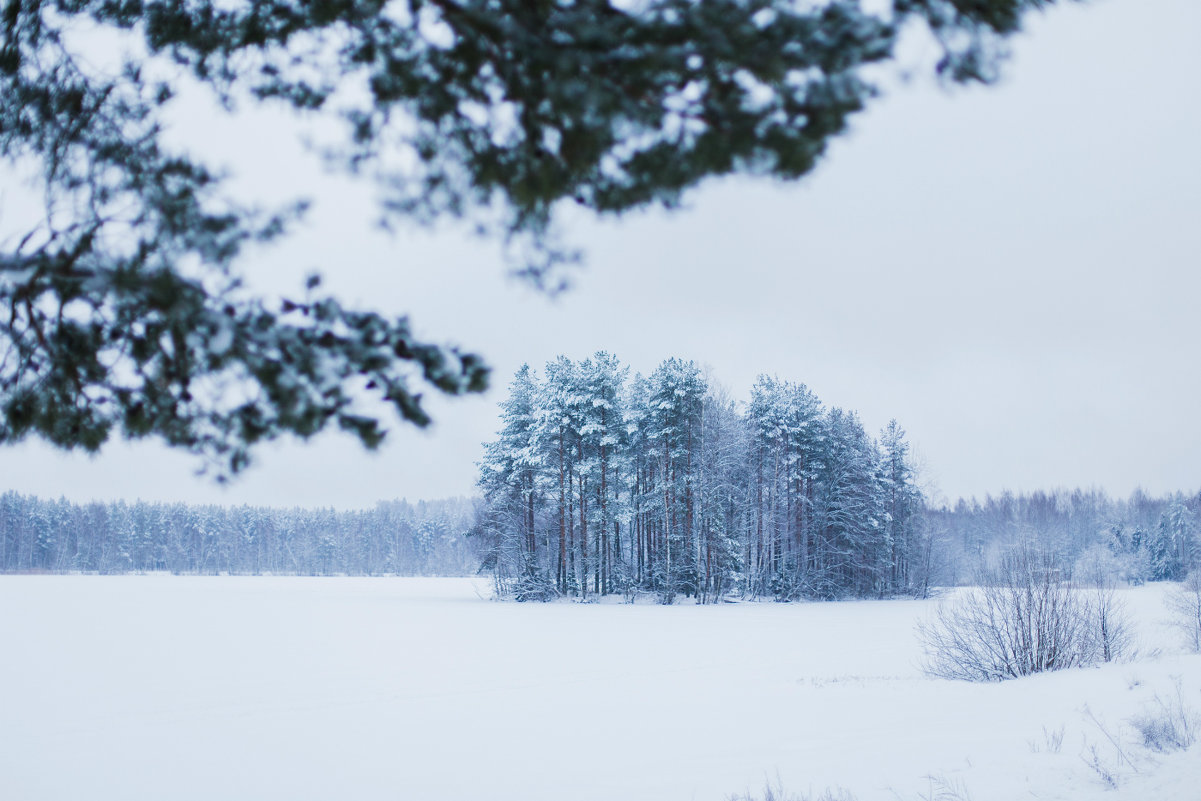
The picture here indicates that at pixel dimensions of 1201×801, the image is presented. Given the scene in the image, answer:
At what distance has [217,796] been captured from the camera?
7.34 meters

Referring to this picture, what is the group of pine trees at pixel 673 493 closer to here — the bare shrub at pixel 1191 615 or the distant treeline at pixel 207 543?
the bare shrub at pixel 1191 615

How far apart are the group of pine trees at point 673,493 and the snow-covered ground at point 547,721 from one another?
14541mm

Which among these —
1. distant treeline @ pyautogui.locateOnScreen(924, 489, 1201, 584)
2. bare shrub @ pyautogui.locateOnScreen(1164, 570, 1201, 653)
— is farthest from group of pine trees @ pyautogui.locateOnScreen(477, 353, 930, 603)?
bare shrub @ pyautogui.locateOnScreen(1164, 570, 1201, 653)

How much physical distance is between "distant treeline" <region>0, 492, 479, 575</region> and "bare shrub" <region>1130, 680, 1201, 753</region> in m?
87.0

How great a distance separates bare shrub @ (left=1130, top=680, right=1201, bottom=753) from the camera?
7297mm

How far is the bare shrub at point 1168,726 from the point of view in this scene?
23.9 feet

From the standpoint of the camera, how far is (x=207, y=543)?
97.6m

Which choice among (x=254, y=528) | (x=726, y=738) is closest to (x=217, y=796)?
(x=726, y=738)

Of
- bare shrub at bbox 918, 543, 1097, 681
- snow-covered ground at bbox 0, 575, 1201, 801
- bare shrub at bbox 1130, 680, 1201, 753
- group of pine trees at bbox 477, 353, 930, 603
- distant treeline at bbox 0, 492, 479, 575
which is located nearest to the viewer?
bare shrub at bbox 1130, 680, 1201, 753

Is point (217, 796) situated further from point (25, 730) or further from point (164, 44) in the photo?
point (164, 44)

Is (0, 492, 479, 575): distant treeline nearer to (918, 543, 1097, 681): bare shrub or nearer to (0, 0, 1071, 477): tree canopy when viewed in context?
(918, 543, 1097, 681): bare shrub

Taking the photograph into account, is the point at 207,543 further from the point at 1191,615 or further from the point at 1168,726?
the point at 1168,726

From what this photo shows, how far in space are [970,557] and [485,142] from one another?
301ft

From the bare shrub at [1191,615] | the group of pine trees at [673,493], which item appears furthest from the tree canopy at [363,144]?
the group of pine trees at [673,493]
